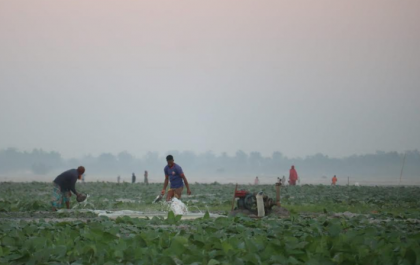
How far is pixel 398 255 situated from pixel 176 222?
5.57 metres

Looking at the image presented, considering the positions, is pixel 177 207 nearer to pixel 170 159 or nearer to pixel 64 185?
pixel 170 159

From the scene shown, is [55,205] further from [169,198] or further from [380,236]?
[380,236]

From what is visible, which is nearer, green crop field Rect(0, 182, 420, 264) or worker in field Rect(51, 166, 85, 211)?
green crop field Rect(0, 182, 420, 264)

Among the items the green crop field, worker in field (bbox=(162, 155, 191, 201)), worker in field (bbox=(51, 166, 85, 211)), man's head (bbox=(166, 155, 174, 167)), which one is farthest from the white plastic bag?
the green crop field

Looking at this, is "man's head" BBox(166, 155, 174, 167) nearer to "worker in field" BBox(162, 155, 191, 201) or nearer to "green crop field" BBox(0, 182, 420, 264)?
"worker in field" BBox(162, 155, 191, 201)

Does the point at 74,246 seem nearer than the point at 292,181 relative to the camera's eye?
Yes

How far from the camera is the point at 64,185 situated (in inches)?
744

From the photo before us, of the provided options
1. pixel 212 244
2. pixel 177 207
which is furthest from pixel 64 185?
pixel 212 244

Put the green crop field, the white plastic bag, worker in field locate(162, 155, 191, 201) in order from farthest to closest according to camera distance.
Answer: worker in field locate(162, 155, 191, 201) → the white plastic bag → the green crop field

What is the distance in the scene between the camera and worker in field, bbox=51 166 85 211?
18.8 meters

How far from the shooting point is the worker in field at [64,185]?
18750mm

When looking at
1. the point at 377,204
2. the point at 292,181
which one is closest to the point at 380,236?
the point at 377,204

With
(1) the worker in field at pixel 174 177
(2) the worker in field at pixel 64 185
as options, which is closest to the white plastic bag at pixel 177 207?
(1) the worker in field at pixel 174 177

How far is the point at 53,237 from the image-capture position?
36.2ft
